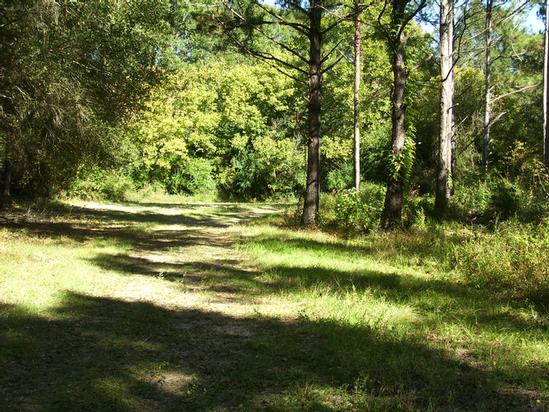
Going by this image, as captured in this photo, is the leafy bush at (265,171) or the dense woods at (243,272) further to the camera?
the leafy bush at (265,171)

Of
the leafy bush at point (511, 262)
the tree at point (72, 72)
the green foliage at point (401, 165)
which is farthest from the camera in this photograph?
the green foliage at point (401, 165)

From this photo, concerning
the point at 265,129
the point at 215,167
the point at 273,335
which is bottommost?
the point at 273,335

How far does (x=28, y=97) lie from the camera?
33.8 feet

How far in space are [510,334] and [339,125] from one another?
114ft

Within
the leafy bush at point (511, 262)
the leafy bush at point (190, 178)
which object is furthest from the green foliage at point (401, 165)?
the leafy bush at point (190, 178)

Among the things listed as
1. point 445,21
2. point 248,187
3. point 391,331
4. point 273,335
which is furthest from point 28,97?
point 248,187

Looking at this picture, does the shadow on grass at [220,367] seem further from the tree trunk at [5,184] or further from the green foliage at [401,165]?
the tree trunk at [5,184]

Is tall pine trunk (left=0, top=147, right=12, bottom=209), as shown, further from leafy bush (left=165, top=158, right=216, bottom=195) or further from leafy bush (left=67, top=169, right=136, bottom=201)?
leafy bush (left=165, top=158, right=216, bottom=195)

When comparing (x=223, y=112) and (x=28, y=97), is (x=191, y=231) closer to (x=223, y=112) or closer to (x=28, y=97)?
(x=28, y=97)

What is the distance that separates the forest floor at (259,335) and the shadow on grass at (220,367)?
2cm

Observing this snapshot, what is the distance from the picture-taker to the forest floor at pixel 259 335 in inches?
158

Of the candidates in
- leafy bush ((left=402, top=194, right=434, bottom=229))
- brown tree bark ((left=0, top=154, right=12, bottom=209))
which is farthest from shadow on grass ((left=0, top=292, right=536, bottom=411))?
brown tree bark ((left=0, top=154, right=12, bottom=209))

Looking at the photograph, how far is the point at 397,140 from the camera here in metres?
12.9

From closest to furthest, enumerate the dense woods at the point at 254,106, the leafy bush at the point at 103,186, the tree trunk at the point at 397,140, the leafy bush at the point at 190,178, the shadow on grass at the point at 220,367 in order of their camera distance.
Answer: the shadow on grass at the point at 220,367
the dense woods at the point at 254,106
the tree trunk at the point at 397,140
the leafy bush at the point at 103,186
the leafy bush at the point at 190,178
